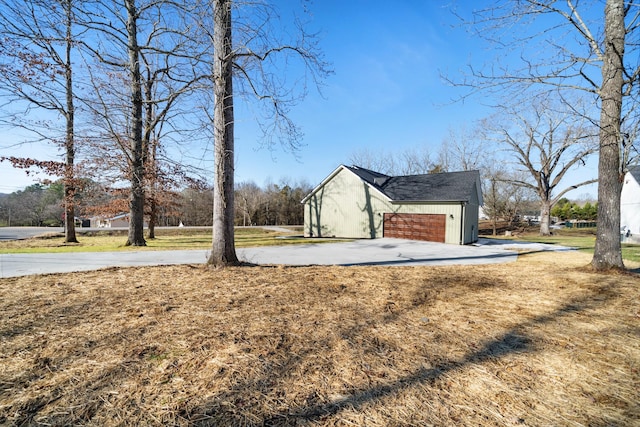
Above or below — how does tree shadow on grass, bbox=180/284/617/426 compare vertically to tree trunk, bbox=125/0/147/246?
below

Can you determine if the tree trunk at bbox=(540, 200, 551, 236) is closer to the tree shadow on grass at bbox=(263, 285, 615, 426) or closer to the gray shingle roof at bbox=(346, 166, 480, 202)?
the gray shingle roof at bbox=(346, 166, 480, 202)

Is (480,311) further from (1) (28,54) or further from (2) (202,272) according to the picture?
(1) (28,54)

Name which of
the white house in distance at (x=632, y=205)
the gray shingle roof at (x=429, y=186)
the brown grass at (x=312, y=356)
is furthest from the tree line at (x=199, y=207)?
the white house in distance at (x=632, y=205)

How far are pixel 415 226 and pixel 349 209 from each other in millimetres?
4777

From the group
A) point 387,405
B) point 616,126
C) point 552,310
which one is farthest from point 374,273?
point 616,126

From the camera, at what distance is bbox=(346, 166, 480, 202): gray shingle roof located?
1577cm

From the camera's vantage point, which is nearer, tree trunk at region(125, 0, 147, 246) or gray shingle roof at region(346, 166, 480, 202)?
tree trunk at region(125, 0, 147, 246)

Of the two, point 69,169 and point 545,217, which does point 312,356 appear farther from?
point 545,217

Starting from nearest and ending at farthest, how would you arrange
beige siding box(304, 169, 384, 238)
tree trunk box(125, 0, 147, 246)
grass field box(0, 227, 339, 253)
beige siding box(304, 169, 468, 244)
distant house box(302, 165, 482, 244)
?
grass field box(0, 227, 339, 253) < tree trunk box(125, 0, 147, 246) < distant house box(302, 165, 482, 244) < beige siding box(304, 169, 468, 244) < beige siding box(304, 169, 384, 238)

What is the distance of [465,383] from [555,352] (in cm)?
120

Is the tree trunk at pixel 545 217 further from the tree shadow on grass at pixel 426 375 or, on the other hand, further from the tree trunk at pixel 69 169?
the tree trunk at pixel 69 169

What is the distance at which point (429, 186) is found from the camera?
1788 cm

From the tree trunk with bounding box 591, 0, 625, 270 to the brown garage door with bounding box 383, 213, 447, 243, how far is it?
376 inches

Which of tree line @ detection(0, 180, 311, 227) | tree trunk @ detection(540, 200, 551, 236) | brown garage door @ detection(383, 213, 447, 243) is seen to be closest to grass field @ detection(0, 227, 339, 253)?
brown garage door @ detection(383, 213, 447, 243)
